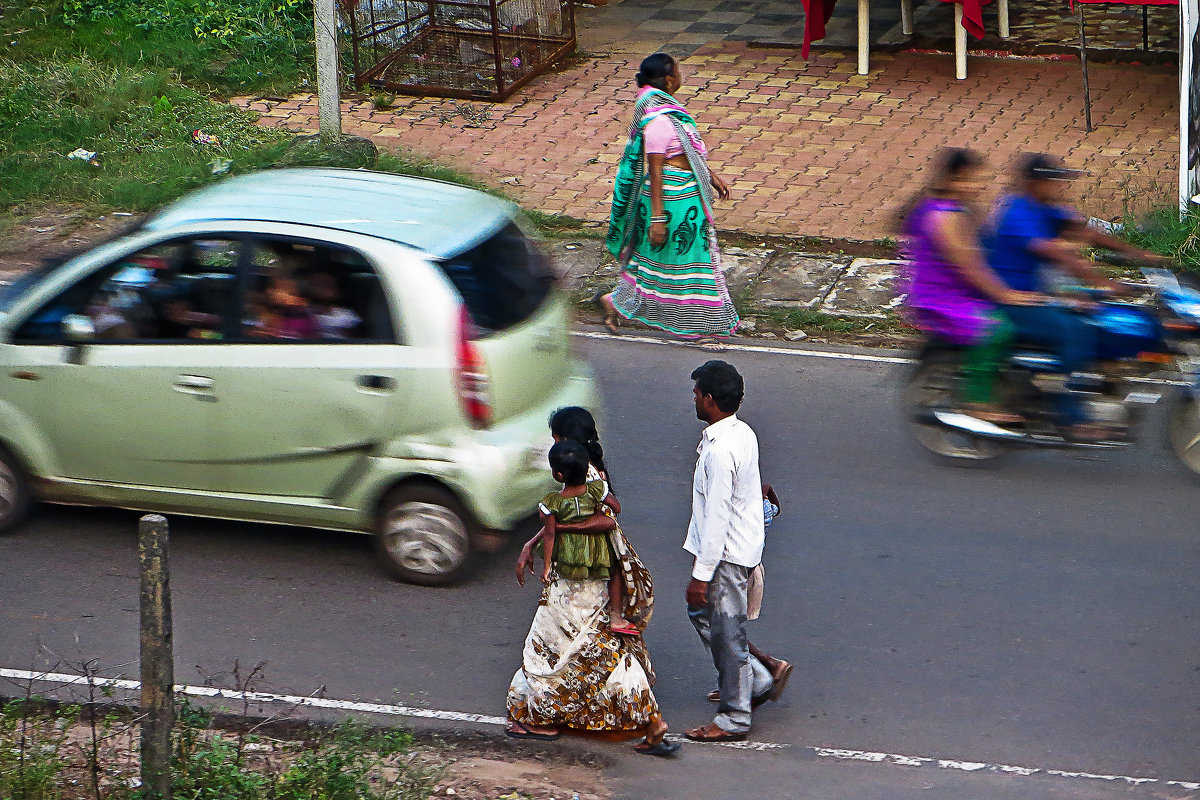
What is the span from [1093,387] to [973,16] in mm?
8204

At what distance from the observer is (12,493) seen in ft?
23.1

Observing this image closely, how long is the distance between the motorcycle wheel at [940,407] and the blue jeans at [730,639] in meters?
2.69

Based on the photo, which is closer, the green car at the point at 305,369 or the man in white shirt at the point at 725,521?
the man in white shirt at the point at 725,521

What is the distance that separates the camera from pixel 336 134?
12.8 m

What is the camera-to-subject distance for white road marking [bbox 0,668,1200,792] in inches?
215

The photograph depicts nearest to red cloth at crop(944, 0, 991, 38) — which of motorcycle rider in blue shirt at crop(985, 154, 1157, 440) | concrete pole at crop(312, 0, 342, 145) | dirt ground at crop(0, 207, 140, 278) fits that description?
concrete pole at crop(312, 0, 342, 145)

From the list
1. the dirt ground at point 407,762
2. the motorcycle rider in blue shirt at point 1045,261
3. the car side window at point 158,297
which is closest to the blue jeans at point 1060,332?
the motorcycle rider in blue shirt at point 1045,261

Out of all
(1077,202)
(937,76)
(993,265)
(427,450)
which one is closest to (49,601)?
(427,450)

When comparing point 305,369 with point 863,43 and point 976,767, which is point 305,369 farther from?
point 863,43

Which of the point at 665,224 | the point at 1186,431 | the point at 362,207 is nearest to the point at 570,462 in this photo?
the point at 362,207

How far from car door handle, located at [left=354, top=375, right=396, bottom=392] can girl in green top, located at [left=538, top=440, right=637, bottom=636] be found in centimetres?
126

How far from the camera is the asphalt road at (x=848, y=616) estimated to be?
5637 millimetres

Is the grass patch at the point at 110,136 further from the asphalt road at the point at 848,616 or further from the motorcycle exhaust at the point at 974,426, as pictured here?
the motorcycle exhaust at the point at 974,426

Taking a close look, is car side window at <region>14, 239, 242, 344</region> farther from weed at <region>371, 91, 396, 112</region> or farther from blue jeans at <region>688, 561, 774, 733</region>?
weed at <region>371, 91, 396, 112</region>
